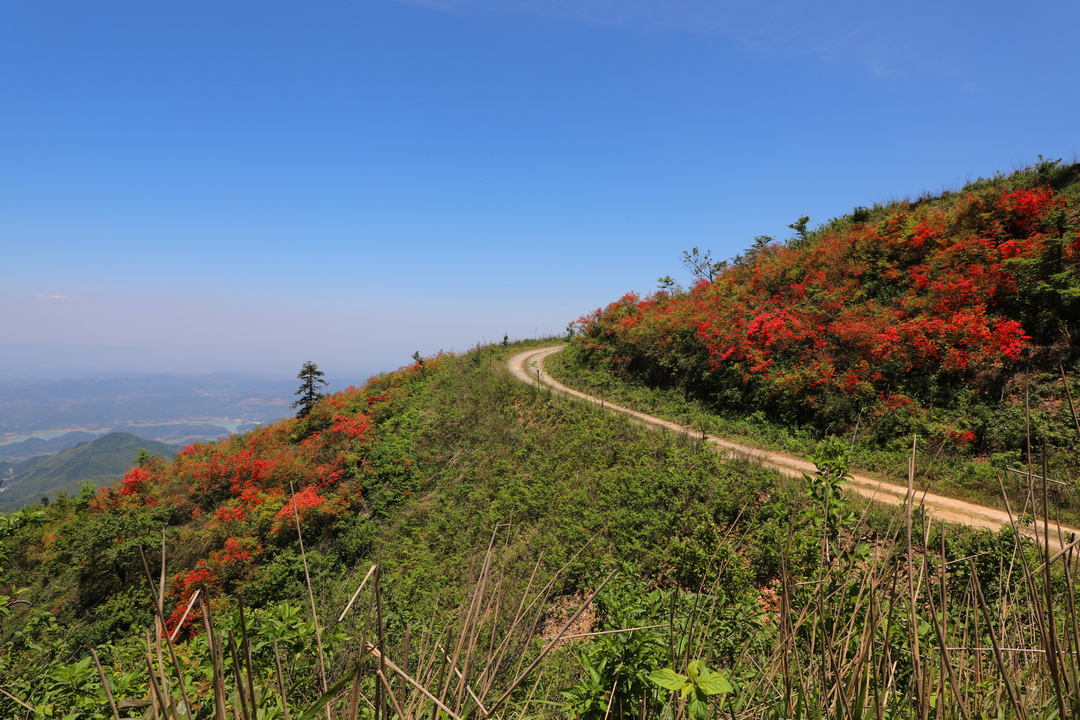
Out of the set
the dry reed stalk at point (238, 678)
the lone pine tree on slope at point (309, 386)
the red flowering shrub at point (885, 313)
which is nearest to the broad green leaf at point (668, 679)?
the dry reed stalk at point (238, 678)

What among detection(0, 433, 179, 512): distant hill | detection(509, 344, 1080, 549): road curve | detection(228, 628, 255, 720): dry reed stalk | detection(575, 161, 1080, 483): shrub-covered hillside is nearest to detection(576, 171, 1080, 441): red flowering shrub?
detection(575, 161, 1080, 483): shrub-covered hillside

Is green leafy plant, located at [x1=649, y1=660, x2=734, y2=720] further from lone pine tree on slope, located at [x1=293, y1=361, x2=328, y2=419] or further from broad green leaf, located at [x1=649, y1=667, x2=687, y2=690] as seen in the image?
lone pine tree on slope, located at [x1=293, y1=361, x2=328, y2=419]

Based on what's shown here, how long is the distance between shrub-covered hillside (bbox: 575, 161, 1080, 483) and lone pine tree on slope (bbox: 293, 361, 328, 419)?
15944mm

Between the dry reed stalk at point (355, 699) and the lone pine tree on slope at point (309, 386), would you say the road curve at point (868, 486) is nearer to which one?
the dry reed stalk at point (355, 699)

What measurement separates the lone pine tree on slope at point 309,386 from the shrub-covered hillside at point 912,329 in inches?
628

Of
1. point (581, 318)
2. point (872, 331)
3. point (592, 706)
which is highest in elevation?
point (581, 318)

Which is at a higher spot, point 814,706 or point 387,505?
point 814,706

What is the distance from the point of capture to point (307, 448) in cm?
1786

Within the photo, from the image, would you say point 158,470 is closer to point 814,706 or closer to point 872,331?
point 814,706

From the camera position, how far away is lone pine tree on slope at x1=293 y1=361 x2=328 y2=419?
75.3ft

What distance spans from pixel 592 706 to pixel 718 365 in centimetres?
1402

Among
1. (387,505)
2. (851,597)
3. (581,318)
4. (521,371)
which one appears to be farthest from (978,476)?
(581,318)

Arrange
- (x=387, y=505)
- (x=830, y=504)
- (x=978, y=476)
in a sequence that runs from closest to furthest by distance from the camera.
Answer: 1. (x=830, y=504)
2. (x=978, y=476)
3. (x=387, y=505)

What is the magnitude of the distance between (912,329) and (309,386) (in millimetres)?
23858
